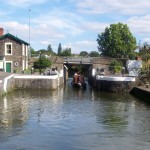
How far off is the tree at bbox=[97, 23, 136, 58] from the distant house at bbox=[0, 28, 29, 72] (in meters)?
34.0

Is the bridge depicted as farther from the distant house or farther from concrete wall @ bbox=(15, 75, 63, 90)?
concrete wall @ bbox=(15, 75, 63, 90)

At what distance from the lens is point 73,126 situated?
69.5 feet

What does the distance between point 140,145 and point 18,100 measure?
666 inches

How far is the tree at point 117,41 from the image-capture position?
3302 inches

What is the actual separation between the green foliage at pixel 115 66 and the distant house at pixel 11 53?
14.5 metres

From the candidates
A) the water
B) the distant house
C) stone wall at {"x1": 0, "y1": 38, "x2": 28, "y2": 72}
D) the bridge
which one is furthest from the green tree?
the water

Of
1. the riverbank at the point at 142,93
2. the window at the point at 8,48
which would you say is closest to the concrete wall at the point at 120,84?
the riverbank at the point at 142,93

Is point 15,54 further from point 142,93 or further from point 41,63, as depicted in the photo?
point 142,93

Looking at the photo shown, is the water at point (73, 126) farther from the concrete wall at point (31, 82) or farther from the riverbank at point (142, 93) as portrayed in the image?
the concrete wall at point (31, 82)

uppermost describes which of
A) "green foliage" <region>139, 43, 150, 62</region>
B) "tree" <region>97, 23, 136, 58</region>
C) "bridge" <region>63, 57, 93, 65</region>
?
"tree" <region>97, 23, 136, 58</region>

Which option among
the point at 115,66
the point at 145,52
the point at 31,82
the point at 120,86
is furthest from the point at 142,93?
the point at 115,66

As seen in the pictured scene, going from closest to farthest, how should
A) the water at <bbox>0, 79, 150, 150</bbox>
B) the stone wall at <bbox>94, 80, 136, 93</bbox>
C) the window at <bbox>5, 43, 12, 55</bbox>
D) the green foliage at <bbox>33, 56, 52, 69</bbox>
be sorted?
the water at <bbox>0, 79, 150, 150</bbox> < the stone wall at <bbox>94, 80, 136, 93</bbox> < the window at <bbox>5, 43, 12, 55</bbox> < the green foliage at <bbox>33, 56, 52, 69</bbox>

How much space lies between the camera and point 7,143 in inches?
667

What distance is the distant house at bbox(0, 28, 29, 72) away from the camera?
5278 centimetres
